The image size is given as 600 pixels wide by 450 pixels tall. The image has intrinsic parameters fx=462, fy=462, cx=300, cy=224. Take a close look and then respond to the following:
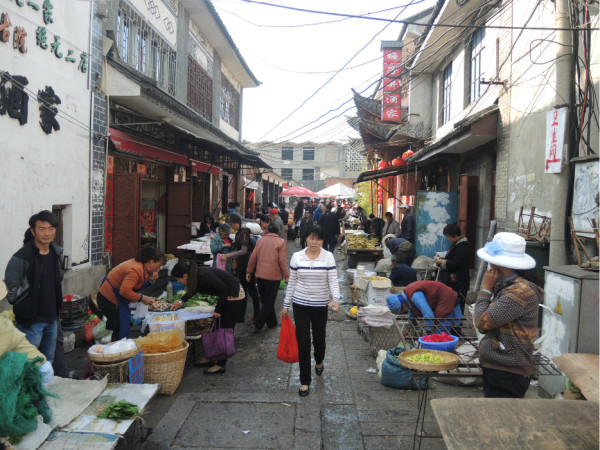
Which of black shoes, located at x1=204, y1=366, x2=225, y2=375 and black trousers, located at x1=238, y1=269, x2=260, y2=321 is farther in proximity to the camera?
black trousers, located at x1=238, y1=269, x2=260, y2=321

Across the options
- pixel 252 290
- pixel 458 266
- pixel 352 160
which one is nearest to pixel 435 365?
pixel 458 266

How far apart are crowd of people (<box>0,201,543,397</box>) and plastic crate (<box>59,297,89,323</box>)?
1205 mm

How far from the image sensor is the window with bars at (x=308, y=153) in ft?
185

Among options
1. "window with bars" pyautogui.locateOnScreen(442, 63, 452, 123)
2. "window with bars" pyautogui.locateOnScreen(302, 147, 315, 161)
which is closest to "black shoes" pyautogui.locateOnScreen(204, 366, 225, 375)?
"window with bars" pyautogui.locateOnScreen(442, 63, 452, 123)

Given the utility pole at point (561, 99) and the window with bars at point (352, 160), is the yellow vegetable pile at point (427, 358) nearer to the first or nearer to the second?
the utility pole at point (561, 99)

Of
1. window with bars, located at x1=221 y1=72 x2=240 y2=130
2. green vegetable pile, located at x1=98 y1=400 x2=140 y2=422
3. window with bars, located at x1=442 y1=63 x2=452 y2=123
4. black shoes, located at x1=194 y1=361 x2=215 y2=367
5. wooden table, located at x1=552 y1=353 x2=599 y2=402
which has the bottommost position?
black shoes, located at x1=194 y1=361 x2=215 y2=367

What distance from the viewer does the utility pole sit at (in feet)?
17.4

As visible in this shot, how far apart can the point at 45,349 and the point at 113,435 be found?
67.0 inches

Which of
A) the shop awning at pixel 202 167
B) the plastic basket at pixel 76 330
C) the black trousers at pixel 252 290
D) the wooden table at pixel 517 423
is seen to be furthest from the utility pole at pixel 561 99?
the shop awning at pixel 202 167

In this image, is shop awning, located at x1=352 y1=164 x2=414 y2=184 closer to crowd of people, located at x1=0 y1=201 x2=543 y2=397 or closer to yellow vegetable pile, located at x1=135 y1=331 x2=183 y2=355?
crowd of people, located at x1=0 y1=201 x2=543 y2=397

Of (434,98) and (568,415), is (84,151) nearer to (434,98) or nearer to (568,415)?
(568,415)

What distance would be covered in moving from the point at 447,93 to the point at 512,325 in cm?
1210

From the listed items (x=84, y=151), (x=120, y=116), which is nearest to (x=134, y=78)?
(x=120, y=116)

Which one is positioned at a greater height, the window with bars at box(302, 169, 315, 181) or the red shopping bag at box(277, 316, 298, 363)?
the window with bars at box(302, 169, 315, 181)
